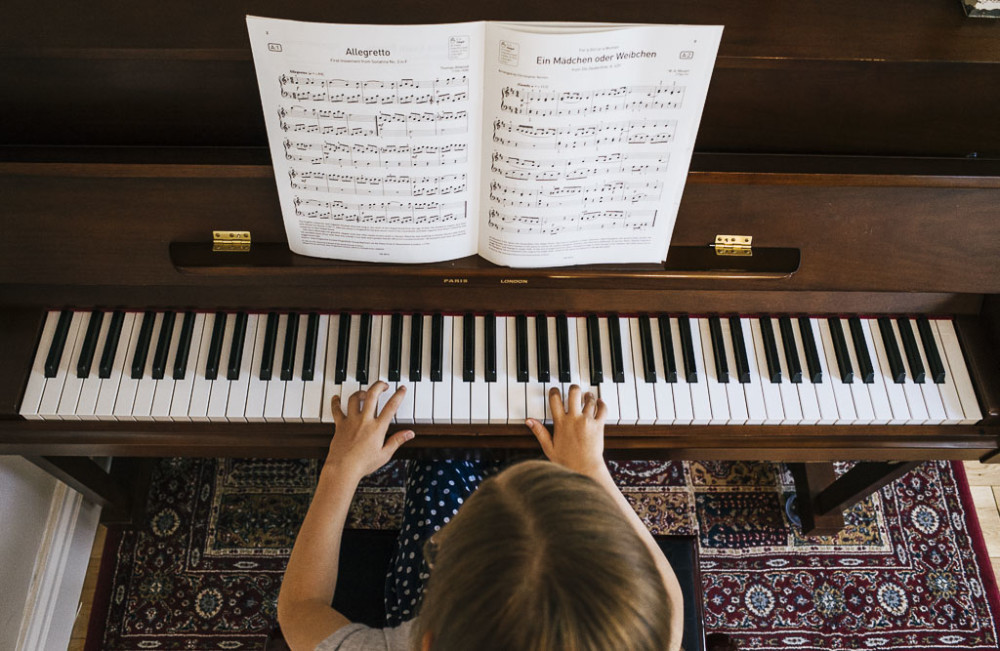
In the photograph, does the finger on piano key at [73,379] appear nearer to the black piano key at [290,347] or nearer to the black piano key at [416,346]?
the black piano key at [290,347]

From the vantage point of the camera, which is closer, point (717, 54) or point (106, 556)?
point (717, 54)

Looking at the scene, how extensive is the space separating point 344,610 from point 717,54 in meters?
1.43

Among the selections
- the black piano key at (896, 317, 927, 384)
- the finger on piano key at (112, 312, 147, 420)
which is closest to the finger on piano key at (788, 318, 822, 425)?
the black piano key at (896, 317, 927, 384)

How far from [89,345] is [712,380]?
145cm

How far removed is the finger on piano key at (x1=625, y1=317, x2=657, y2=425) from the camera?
157 centimetres

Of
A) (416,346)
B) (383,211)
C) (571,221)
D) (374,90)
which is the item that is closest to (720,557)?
(416,346)

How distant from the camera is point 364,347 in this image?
1.60 m

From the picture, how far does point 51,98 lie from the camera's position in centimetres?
135

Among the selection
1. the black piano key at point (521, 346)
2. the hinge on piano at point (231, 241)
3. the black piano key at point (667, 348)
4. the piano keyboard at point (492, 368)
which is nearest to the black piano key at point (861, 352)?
the piano keyboard at point (492, 368)

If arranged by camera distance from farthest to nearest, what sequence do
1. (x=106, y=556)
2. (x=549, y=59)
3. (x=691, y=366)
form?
1. (x=106, y=556)
2. (x=691, y=366)
3. (x=549, y=59)

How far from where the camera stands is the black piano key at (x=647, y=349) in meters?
1.58

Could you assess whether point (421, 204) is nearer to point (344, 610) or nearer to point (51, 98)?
point (51, 98)

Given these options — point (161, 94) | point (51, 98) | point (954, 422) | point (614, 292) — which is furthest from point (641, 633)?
point (51, 98)

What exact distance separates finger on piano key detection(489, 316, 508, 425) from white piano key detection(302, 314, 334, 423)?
0.80ft
